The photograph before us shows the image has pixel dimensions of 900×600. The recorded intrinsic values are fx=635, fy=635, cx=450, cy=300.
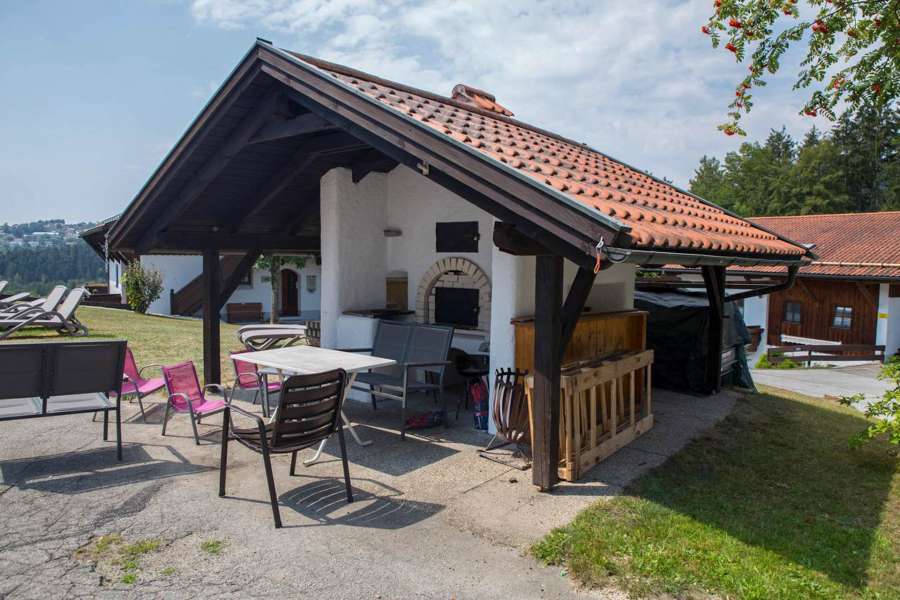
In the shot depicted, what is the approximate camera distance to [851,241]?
2395cm

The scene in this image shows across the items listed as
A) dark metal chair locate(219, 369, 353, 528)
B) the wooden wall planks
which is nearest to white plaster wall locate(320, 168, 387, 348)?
the wooden wall planks

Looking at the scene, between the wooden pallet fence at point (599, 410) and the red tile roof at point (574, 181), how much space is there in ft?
4.65

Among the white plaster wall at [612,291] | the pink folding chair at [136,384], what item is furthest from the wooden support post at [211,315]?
the white plaster wall at [612,291]

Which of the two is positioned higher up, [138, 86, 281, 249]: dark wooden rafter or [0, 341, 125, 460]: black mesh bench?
[138, 86, 281, 249]: dark wooden rafter

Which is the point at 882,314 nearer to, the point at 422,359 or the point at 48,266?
the point at 422,359

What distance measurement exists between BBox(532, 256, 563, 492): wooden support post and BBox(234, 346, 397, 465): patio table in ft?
5.60

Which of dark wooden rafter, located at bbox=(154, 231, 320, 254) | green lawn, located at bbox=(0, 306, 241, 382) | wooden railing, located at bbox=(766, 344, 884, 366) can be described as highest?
dark wooden rafter, located at bbox=(154, 231, 320, 254)

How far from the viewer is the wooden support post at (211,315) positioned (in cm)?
855

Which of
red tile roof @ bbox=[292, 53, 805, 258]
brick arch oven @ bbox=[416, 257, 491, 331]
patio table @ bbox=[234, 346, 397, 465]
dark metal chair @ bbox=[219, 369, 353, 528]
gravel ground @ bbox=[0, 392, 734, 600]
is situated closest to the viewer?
gravel ground @ bbox=[0, 392, 734, 600]

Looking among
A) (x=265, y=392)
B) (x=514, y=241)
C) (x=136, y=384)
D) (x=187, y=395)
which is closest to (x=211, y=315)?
(x=136, y=384)

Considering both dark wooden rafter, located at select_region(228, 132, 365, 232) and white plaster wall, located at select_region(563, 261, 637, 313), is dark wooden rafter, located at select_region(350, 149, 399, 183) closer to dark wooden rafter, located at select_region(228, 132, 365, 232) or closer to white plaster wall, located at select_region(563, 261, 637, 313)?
dark wooden rafter, located at select_region(228, 132, 365, 232)

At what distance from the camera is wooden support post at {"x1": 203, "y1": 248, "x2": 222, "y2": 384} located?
855 centimetres

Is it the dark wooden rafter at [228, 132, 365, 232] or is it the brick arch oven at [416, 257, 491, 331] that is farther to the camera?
the brick arch oven at [416, 257, 491, 331]

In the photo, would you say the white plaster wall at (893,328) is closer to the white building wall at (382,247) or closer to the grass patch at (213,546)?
the white building wall at (382,247)
